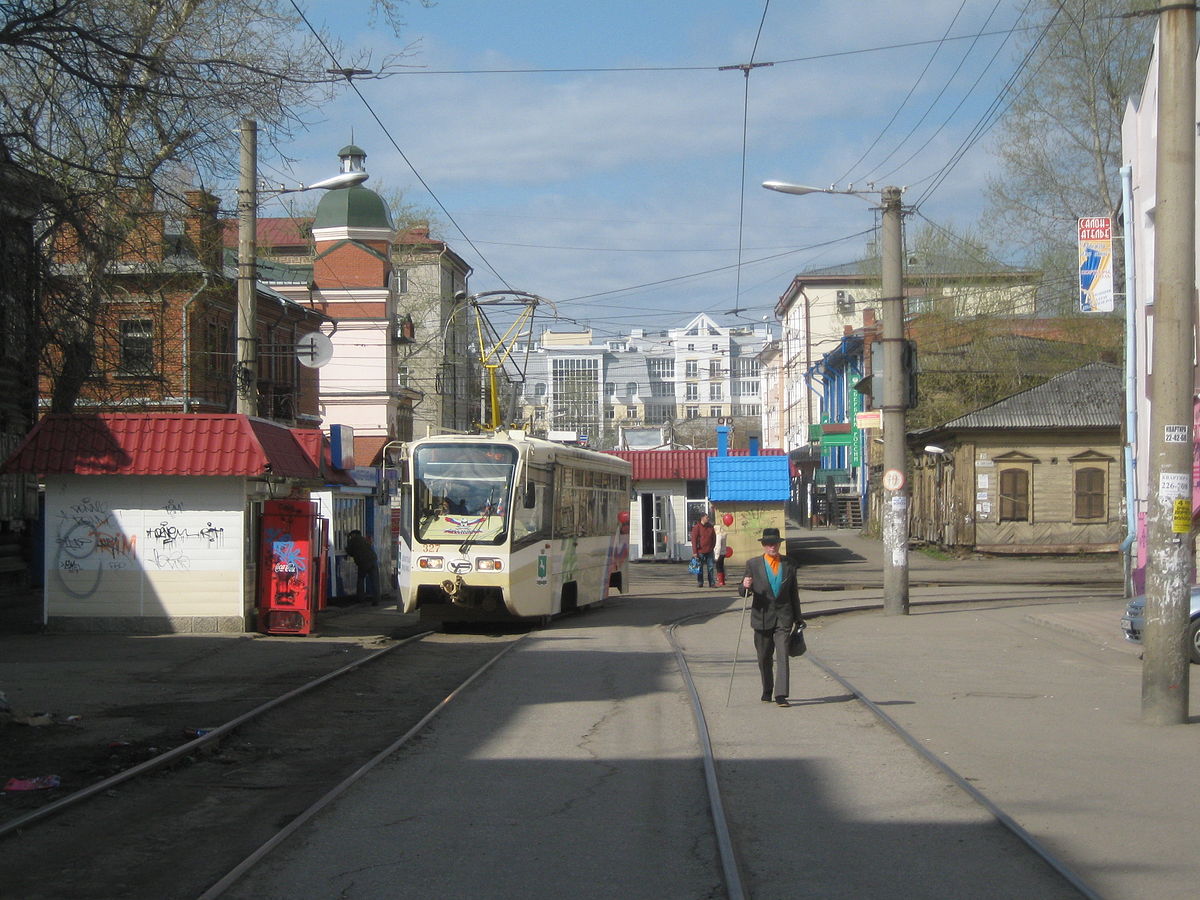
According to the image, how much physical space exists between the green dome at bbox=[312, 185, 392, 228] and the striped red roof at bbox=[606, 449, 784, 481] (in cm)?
1485

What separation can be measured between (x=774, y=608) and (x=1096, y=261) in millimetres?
15592

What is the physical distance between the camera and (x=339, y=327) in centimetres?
5150

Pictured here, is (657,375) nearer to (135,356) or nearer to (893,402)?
(893,402)

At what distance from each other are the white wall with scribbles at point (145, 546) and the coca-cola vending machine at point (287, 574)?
42 cm

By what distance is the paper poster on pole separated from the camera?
24.6 metres

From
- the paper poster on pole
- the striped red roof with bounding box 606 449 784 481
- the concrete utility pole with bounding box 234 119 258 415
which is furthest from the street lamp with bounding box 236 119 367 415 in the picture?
the striped red roof with bounding box 606 449 784 481

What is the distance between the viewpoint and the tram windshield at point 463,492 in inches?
775

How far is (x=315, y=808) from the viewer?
7.68m

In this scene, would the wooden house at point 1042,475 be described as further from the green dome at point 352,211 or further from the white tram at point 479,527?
the white tram at point 479,527

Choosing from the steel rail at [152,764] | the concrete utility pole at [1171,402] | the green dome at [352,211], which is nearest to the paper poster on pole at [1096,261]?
the concrete utility pole at [1171,402]

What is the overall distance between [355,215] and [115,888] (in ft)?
152

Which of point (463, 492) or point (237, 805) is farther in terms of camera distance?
point (463, 492)

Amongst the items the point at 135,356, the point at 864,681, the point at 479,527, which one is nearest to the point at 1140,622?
the point at 864,681

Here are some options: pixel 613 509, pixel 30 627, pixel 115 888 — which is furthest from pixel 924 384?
pixel 115 888
